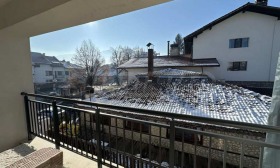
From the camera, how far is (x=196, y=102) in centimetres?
660

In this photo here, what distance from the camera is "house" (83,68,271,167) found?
505cm

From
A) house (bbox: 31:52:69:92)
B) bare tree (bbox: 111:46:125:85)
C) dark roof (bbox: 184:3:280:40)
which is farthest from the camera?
bare tree (bbox: 111:46:125:85)

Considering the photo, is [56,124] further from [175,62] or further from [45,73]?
[45,73]

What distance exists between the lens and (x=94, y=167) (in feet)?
6.08

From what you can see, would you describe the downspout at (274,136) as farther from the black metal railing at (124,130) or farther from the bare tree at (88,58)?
the bare tree at (88,58)

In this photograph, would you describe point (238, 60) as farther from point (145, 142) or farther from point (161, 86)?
point (145, 142)

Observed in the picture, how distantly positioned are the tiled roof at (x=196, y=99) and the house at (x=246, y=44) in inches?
178

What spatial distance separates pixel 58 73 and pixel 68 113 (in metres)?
24.8

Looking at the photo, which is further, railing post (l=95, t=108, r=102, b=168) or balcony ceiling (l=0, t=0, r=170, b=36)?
railing post (l=95, t=108, r=102, b=168)

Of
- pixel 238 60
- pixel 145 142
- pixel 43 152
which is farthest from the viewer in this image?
pixel 238 60

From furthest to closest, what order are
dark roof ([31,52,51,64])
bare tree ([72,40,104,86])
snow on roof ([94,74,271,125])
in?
dark roof ([31,52,51,64])
bare tree ([72,40,104,86])
snow on roof ([94,74,271,125])

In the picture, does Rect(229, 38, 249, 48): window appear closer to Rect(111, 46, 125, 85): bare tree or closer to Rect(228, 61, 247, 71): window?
Rect(228, 61, 247, 71): window

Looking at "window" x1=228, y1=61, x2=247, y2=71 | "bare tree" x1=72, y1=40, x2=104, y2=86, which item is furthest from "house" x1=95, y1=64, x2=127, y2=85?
"window" x1=228, y1=61, x2=247, y2=71

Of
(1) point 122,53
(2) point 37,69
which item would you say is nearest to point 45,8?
(2) point 37,69
